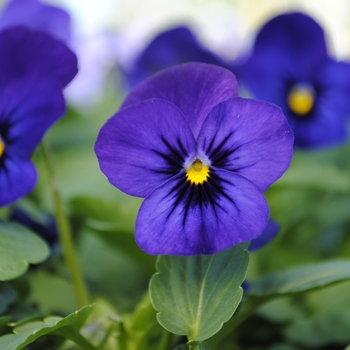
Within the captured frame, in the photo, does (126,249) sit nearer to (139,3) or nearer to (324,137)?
(324,137)

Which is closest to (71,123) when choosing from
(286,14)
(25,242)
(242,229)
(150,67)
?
(150,67)

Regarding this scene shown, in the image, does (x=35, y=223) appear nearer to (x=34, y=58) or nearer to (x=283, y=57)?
(x=34, y=58)

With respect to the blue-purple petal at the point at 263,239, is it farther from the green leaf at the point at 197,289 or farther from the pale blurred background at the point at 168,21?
the pale blurred background at the point at 168,21

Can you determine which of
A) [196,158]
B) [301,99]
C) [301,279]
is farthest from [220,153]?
[301,99]

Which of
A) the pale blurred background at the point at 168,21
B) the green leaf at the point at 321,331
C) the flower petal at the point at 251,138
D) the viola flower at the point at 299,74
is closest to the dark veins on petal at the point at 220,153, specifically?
the flower petal at the point at 251,138

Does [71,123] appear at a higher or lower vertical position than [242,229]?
higher

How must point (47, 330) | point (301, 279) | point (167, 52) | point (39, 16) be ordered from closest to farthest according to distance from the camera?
1. point (47, 330)
2. point (301, 279)
3. point (39, 16)
4. point (167, 52)

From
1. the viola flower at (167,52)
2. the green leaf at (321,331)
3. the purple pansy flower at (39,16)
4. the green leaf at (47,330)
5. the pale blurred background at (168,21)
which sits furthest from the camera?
the pale blurred background at (168,21)
